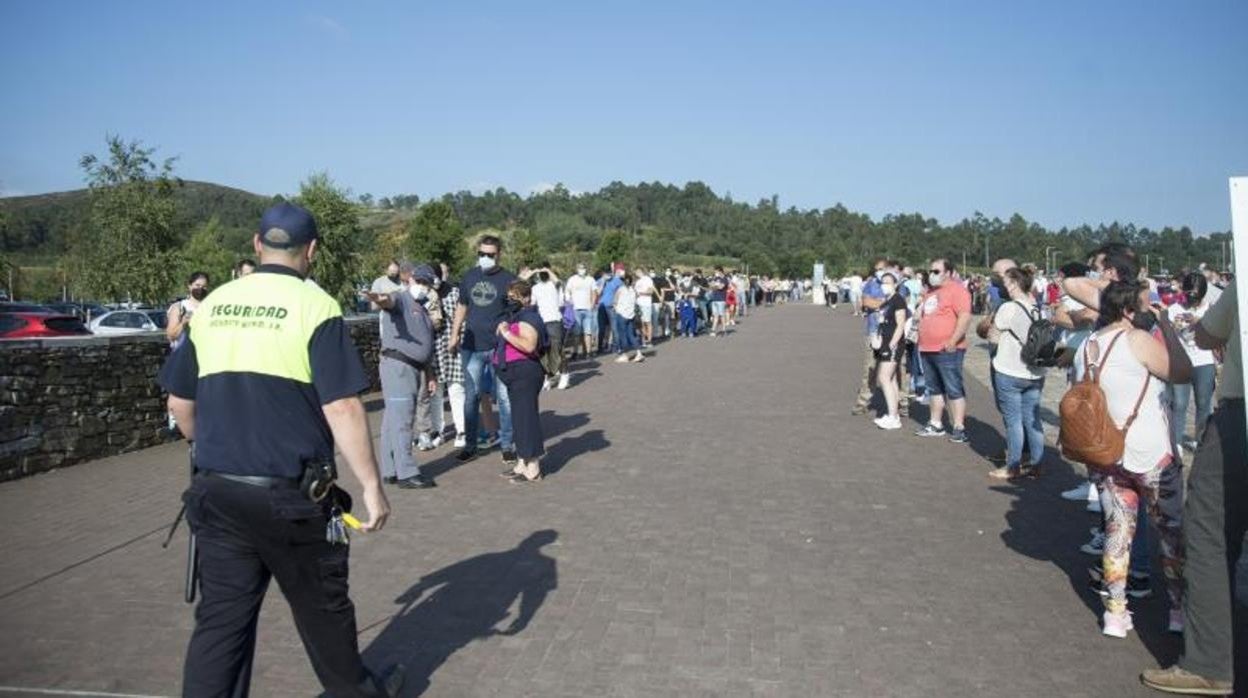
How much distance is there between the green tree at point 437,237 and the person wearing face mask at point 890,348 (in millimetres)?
59915

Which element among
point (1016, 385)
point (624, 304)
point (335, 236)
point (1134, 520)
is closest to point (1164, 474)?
point (1134, 520)

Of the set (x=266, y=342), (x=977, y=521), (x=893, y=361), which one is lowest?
(x=977, y=521)

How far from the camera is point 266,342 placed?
3291 millimetres

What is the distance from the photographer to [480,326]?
9.16 m

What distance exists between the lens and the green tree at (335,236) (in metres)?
40.8

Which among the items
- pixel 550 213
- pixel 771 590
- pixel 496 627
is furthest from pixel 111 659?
pixel 550 213

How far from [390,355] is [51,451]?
3.52 metres

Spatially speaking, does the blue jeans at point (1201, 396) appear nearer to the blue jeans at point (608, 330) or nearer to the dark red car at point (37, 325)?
the blue jeans at point (608, 330)

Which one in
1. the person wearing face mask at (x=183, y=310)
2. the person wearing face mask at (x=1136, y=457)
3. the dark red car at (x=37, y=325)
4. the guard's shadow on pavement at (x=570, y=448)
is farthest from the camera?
the dark red car at (x=37, y=325)

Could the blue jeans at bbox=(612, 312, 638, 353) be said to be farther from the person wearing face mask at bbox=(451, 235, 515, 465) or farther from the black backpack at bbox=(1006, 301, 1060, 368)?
the black backpack at bbox=(1006, 301, 1060, 368)

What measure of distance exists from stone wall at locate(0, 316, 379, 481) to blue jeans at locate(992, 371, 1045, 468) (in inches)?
337

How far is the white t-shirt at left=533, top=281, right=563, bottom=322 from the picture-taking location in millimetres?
13523

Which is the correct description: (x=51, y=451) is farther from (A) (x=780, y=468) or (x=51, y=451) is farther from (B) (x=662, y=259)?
(B) (x=662, y=259)

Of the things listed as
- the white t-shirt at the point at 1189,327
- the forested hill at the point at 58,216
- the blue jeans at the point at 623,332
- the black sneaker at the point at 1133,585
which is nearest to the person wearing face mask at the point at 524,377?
the black sneaker at the point at 1133,585
